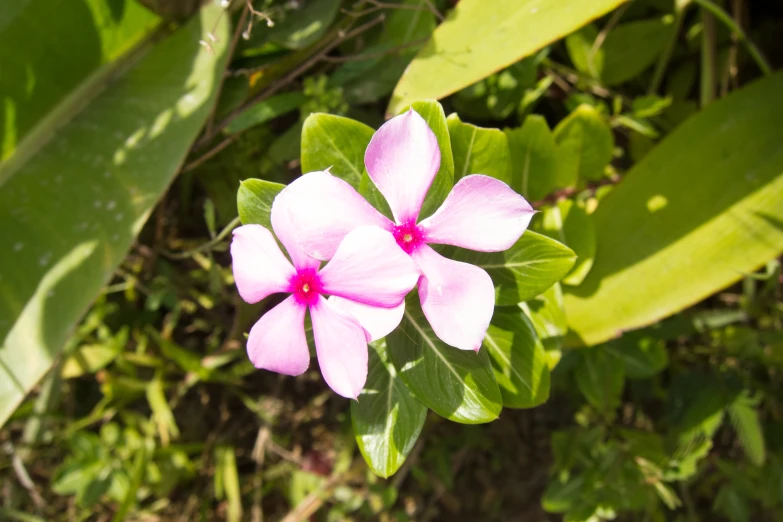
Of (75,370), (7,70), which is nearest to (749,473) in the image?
(75,370)

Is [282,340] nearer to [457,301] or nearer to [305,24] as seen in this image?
[457,301]

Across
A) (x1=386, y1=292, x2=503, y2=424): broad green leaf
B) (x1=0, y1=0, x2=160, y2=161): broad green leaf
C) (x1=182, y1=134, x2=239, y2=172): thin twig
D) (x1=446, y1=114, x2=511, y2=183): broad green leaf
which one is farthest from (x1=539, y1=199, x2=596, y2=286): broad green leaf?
(x1=0, y1=0, x2=160, y2=161): broad green leaf

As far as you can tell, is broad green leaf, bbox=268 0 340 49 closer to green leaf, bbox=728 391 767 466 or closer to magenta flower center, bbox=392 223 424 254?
magenta flower center, bbox=392 223 424 254

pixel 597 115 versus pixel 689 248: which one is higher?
pixel 597 115

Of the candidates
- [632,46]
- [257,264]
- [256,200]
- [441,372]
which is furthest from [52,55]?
[632,46]

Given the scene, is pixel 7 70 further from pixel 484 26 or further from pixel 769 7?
pixel 769 7

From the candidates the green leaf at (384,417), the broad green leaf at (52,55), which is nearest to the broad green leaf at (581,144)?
the green leaf at (384,417)

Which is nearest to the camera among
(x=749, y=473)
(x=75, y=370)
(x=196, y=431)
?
(x=749, y=473)
